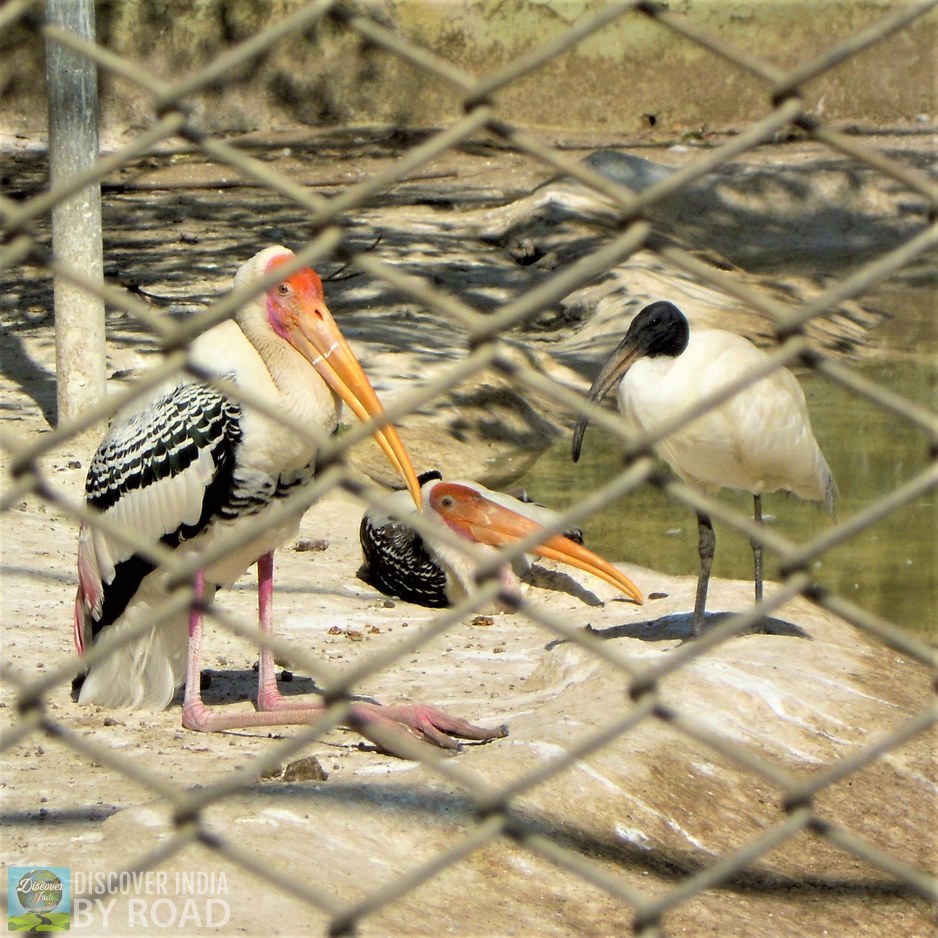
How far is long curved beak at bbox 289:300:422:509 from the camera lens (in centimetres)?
375

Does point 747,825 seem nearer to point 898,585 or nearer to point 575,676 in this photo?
point 575,676

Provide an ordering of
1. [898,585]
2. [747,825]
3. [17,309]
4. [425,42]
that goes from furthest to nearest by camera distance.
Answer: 1. [425,42]
2. [17,309]
3. [898,585]
4. [747,825]

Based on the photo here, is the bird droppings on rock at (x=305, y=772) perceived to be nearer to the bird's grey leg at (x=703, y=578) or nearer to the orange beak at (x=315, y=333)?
the orange beak at (x=315, y=333)

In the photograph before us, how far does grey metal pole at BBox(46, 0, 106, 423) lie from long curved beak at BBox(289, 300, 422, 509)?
3.01m

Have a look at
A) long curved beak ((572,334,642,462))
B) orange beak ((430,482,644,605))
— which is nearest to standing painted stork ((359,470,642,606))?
orange beak ((430,482,644,605))

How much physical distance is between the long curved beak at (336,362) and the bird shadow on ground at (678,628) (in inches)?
68.2

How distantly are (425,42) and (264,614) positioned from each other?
10517 mm

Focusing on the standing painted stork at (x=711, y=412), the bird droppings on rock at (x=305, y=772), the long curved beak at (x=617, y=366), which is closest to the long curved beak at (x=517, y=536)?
the standing painted stork at (x=711, y=412)

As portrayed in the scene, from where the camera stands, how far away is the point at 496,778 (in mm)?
3600

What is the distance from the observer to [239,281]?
4363 millimetres

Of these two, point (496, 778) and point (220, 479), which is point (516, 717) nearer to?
point (496, 778)

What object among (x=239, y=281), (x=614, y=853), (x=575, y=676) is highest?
(x=239, y=281)

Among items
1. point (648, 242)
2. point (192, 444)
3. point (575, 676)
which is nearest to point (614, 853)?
point (575, 676)

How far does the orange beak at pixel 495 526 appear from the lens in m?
6.14
